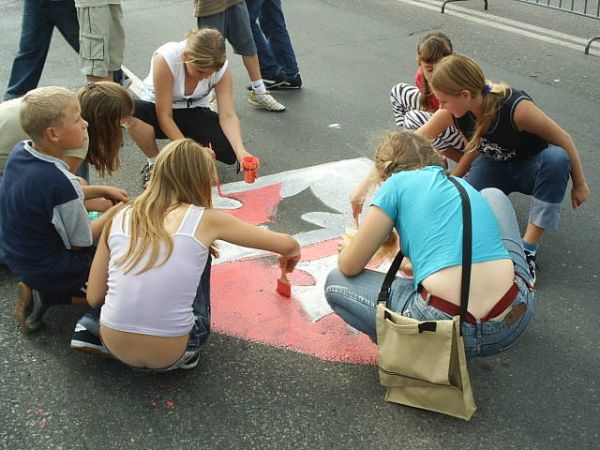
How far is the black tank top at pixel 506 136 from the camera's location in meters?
3.41

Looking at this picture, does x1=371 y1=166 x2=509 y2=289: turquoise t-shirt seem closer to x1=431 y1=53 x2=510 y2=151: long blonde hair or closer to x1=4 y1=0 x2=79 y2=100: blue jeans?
x1=431 y1=53 x2=510 y2=151: long blonde hair

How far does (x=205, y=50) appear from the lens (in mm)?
3926

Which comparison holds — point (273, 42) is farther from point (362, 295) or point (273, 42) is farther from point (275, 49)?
Answer: point (362, 295)

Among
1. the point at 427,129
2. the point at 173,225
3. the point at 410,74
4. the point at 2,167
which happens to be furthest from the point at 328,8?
the point at 173,225

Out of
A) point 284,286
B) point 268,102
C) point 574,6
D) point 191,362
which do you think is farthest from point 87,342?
point 574,6

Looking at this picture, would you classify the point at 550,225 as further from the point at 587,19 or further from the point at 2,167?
the point at 587,19

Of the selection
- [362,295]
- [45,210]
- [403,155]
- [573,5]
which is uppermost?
[403,155]

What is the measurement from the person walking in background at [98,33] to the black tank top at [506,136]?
262cm

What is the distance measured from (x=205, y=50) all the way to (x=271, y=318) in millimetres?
1622

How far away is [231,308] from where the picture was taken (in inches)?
128

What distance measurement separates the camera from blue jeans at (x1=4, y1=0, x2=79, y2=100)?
5.23 metres

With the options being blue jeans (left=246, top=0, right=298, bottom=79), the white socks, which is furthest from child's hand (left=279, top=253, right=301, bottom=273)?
blue jeans (left=246, top=0, right=298, bottom=79)

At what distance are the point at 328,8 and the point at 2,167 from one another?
606cm

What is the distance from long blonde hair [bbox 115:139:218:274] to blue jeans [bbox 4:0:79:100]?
3166 millimetres
